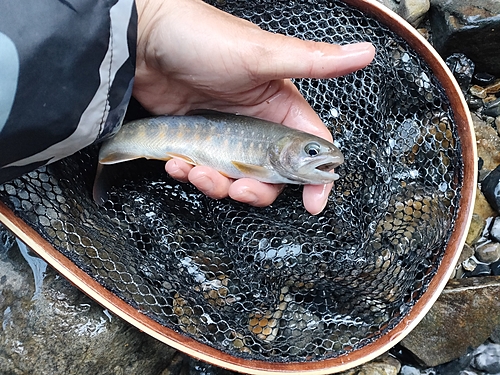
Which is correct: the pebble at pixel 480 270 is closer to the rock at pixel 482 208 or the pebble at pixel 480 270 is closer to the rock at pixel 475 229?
the rock at pixel 475 229

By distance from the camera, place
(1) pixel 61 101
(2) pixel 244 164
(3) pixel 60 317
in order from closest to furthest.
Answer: (1) pixel 61 101 < (2) pixel 244 164 < (3) pixel 60 317

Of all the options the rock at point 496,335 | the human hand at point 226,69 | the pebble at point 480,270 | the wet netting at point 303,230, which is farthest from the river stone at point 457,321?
the human hand at point 226,69

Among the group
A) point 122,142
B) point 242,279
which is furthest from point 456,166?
point 122,142

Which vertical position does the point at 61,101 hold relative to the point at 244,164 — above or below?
above

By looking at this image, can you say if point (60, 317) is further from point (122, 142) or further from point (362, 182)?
point (362, 182)

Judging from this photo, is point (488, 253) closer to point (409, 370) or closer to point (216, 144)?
point (409, 370)
